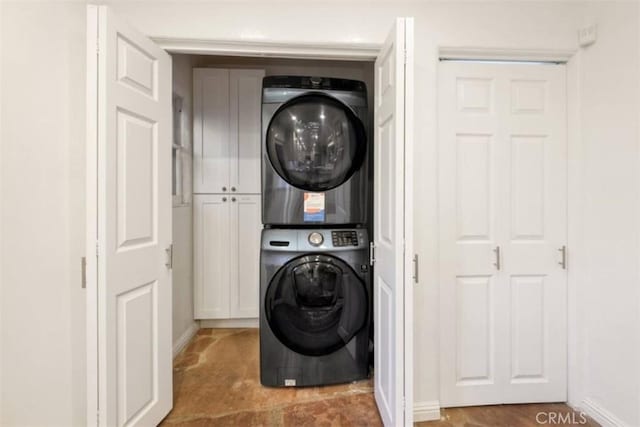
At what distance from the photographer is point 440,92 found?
5.66 feet

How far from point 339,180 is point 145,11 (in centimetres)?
135

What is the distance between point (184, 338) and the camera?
249cm

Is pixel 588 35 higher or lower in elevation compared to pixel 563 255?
higher

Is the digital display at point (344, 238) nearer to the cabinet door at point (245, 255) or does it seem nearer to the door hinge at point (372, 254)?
the door hinge at point (372, 254)

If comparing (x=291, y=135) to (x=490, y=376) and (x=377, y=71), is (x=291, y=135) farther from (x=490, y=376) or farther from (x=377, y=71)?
(x=490, y=376)

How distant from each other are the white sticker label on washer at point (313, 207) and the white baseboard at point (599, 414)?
1767 millimetres

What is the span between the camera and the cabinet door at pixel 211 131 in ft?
8.75

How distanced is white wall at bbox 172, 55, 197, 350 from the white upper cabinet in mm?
80


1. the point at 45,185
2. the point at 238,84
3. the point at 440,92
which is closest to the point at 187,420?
the point at 45,185

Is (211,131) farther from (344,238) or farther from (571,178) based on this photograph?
(571,178)

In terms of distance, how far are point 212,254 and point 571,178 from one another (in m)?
2.58

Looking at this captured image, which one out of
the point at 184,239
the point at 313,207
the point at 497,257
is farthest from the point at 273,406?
the point at 497,257
